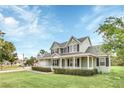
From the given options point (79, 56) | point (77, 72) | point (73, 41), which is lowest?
point (77, 72)

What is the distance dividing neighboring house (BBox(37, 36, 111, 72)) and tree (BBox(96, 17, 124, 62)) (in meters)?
2.80

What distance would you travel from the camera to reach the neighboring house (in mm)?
14836

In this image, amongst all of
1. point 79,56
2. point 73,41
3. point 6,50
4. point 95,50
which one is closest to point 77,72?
point 79,56

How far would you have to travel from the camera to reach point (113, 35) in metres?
11.1

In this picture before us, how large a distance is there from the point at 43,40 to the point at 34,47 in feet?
2.17

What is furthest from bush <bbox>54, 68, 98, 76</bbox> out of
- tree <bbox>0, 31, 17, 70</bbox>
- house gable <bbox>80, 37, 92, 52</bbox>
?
tree <bbox>0, 31, 17, 70</bbox>

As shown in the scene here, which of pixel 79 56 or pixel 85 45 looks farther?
pixel 85 45

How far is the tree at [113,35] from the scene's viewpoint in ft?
35.0

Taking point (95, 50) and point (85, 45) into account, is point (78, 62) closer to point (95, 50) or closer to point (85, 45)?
point (85, 45)

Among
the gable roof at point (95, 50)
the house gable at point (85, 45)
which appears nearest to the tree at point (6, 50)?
the house gable at point (85, 45)

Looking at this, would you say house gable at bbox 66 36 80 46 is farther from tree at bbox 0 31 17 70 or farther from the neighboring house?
tree at bbox 0 31 17 70

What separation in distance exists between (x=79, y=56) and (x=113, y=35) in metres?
4.32

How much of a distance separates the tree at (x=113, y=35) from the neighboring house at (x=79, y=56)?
2.80 meters
